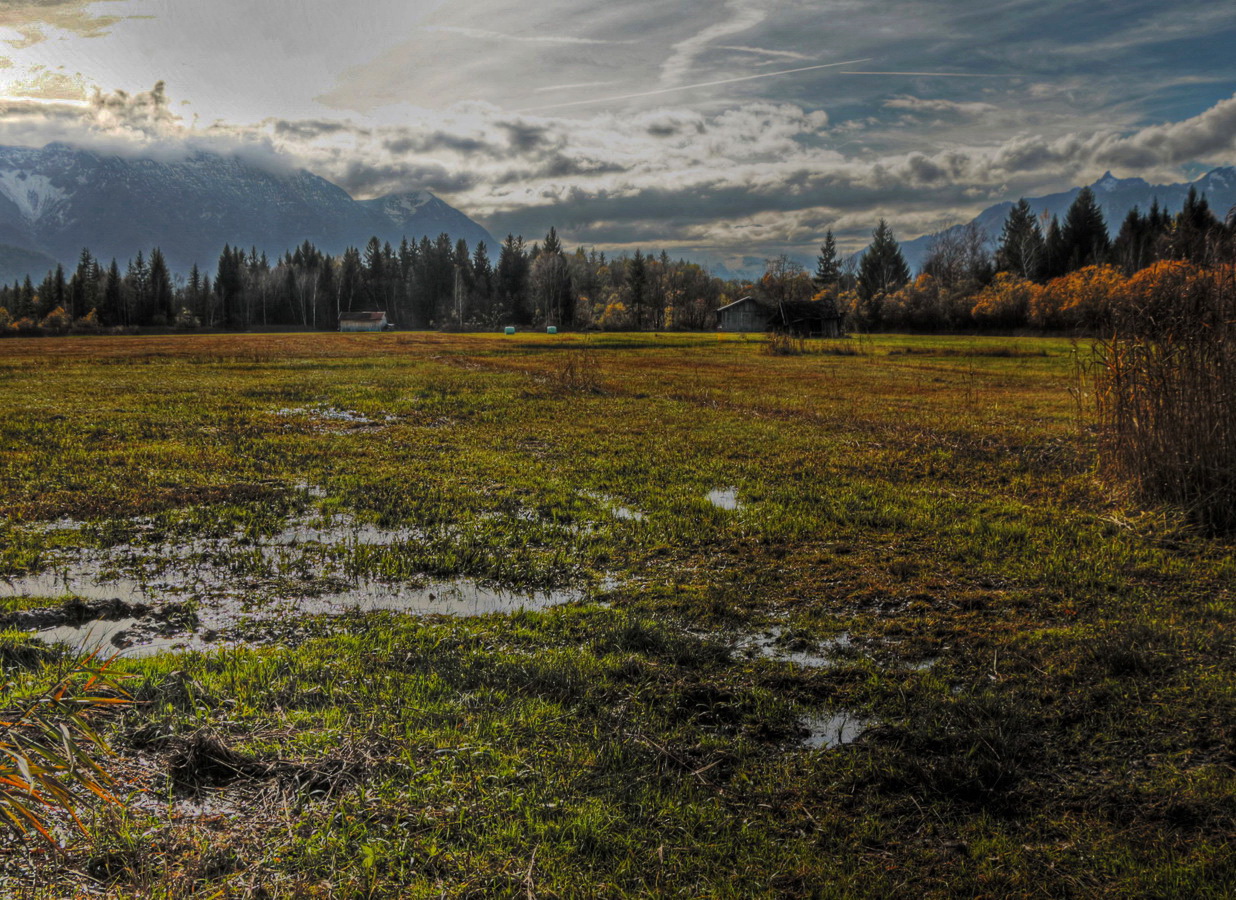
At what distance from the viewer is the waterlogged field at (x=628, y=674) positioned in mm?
3398

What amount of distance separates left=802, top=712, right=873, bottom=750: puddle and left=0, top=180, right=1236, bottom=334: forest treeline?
67898 mm

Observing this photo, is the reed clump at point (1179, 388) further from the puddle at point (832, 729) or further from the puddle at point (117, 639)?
the puddle at point (117, 639)

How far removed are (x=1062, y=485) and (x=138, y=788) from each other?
12782 millimetres

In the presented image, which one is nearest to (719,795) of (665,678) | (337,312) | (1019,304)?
(665,678)

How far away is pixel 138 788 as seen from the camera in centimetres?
360

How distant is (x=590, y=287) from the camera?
466ft

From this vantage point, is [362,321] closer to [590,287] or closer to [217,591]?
[590,287]

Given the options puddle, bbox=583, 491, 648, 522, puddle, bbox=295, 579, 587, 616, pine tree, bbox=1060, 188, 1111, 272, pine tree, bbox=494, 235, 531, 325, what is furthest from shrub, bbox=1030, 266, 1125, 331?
pine tree, bbox=494, 235, 531, 325

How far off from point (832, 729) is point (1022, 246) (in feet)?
349

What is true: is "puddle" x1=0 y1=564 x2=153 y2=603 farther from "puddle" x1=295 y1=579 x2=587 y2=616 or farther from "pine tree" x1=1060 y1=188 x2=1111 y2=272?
"pine tree" x1=1060 y1=188 x2=1111 y2=272

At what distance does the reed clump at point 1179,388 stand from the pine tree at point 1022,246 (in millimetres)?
91218

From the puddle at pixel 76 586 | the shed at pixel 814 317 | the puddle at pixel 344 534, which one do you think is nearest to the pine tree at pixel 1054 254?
the shed at pixel 814 317

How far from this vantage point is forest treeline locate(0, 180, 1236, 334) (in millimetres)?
83750

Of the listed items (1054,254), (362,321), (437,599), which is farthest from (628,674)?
(362,321)
